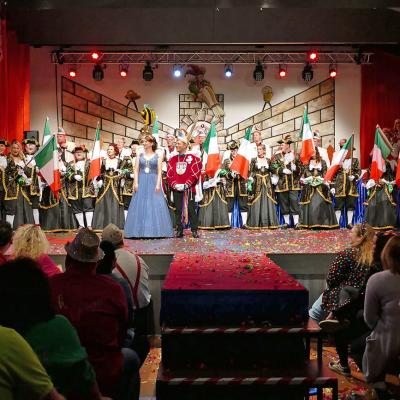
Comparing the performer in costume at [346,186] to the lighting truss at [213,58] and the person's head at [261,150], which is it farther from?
the lighting truss at [213,58]

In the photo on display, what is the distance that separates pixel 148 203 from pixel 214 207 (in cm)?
183

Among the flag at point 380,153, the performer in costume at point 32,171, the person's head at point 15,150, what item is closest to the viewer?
the person's head at point 15,150

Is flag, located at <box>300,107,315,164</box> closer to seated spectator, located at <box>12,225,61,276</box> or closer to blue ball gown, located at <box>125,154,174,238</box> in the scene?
blue ball gown, located at <box>125,154,174,238</box>

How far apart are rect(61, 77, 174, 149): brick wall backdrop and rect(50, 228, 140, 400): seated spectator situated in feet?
32.3

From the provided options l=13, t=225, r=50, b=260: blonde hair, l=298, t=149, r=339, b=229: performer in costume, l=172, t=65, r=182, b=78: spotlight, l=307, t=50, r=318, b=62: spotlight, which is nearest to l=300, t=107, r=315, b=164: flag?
l=298, t=149, r=339, b=229: performer in costume

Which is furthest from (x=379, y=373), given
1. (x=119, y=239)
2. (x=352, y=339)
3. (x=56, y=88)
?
(x=56, y=88)

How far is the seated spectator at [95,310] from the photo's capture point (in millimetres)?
2369

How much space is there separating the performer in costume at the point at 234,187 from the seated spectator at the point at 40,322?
25.6ft

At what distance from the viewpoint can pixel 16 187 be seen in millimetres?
8617

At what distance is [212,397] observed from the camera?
305 cm

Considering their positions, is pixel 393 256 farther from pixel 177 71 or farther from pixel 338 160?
pixel 177 71

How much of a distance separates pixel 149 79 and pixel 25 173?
160 inches

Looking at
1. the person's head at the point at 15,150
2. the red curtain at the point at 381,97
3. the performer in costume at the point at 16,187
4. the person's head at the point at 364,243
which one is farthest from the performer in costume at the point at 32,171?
the red curtain at the point at 381,97

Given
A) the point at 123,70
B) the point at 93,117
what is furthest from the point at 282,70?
the point at 93,117
